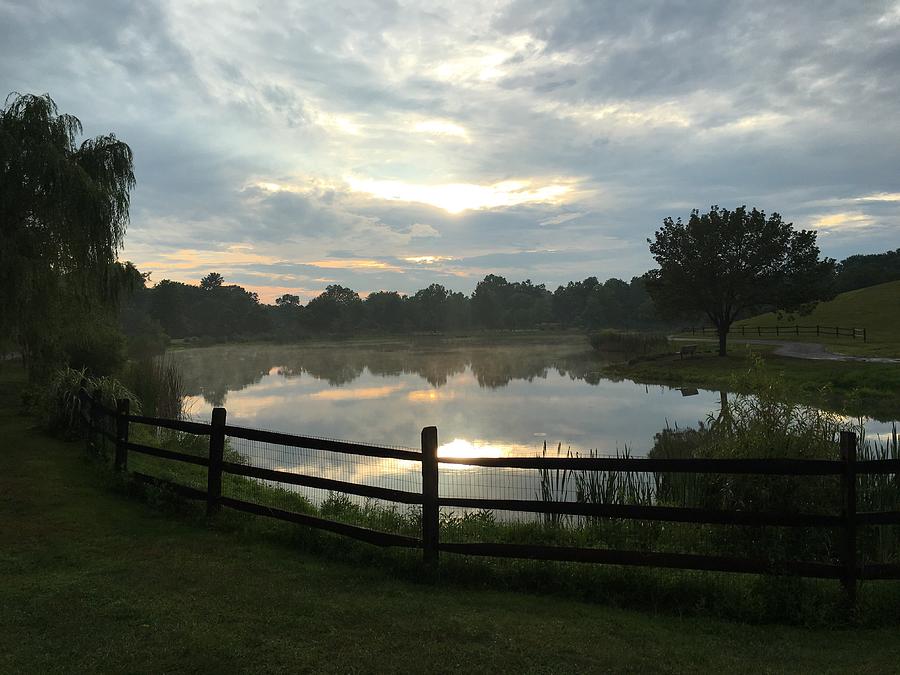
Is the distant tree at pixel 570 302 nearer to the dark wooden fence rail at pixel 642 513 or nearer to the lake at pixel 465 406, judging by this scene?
the lake at pixel 465 406

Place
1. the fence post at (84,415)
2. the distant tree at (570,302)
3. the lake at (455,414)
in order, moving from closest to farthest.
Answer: the fence post at (84,415) < the lake at (455,414) < the distant tree at (570,302)

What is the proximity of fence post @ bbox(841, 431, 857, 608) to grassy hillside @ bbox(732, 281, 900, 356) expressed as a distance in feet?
171

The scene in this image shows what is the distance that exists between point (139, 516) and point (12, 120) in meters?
17.7

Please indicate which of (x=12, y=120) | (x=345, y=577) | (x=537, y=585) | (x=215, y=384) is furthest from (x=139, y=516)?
(x=215, y=384)

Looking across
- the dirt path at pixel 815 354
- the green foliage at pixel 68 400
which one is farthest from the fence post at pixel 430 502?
the dirt path at pixel 815 354

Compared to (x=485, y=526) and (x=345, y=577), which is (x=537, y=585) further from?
(x=485, y=526)

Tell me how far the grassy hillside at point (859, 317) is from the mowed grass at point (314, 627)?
53578 millimetres

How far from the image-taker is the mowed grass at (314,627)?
484 centimetres

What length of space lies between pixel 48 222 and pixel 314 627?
19.8 m

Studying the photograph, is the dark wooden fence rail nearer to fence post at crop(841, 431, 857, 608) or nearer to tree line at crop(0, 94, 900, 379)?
fence post at crop(841, 431, 857, 608)

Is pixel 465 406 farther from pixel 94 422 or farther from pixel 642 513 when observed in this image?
pixel 642 513

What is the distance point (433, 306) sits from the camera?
6959 inches

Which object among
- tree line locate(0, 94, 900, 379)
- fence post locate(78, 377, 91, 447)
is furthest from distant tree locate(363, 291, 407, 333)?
fence post locate(78, 377, 91, 447)

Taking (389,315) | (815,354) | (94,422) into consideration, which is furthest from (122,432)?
(389,315)
